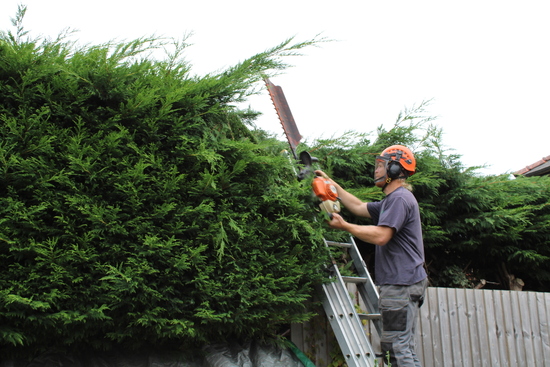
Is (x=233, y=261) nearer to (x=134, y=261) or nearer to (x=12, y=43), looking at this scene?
(x=134, y=261)

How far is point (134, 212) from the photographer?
3.22 m

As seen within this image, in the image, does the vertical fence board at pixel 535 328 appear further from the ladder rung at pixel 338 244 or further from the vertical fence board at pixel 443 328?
the ladder rung at pixel 338 244

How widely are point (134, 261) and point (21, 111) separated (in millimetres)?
1396

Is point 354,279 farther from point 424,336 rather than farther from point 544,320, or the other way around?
point 544,320

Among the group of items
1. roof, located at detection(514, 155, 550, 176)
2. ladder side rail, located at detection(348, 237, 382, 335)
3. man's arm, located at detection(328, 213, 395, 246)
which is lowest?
ladder side rail, located at detection(348, 237, 382, 335)

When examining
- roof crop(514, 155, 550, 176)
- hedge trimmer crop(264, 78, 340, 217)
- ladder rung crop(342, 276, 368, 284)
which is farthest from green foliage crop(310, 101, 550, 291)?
roof crop(514, 155, 550, 176)

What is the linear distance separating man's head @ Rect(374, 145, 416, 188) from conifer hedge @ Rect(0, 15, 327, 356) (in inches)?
32.6

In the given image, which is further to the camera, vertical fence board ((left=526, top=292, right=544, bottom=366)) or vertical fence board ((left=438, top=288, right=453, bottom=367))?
vertical fence board ((left=526, top=292, right=544, bottom=366))

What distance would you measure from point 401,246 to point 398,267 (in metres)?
0.19

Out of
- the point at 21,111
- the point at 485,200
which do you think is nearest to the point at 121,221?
the point at 21,111

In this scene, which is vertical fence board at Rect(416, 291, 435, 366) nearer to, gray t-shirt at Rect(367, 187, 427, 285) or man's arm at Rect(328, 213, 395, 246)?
gray t-shirt at Rect(367, 187, 427, 285)

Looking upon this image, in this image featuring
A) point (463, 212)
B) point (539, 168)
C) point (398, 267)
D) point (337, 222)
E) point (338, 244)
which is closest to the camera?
point (398, 267)

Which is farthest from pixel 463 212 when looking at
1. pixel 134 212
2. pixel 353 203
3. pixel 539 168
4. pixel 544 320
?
pixel 539 168

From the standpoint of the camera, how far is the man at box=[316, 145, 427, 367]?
3543 mm
